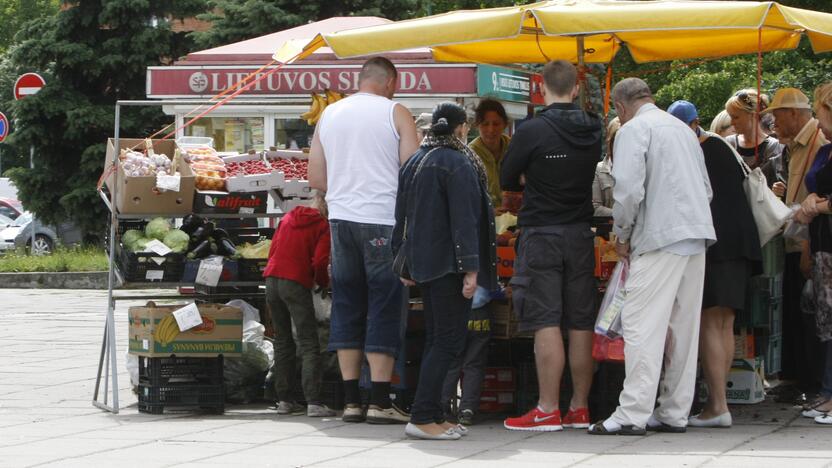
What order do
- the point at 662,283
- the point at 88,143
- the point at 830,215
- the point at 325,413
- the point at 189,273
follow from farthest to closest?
the point at 88,143 → the point at 189,273 → the point at 325,413 → the point at 830,215 → the point at 662,283

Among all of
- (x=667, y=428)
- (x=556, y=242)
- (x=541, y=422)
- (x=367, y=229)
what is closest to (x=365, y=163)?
(x=367, y=229)

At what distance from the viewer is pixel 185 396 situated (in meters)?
8.84

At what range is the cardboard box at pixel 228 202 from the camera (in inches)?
368

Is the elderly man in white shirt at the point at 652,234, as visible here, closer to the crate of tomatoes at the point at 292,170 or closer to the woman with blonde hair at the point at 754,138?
the woman with blonde hair at the point at 754,138

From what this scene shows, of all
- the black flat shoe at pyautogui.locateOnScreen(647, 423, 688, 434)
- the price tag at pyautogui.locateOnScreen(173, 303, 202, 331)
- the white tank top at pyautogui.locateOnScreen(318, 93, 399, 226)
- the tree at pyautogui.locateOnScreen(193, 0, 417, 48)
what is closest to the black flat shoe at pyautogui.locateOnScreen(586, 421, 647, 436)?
the black flat shoe at pyautogui.locateOnScreen(647, 423, 688, 434)

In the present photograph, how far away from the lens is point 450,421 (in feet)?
25.6

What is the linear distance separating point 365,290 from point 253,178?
154cm

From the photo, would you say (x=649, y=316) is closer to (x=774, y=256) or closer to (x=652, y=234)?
(x=652, y=234)

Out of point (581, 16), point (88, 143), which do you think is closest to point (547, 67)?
point (581, 16)

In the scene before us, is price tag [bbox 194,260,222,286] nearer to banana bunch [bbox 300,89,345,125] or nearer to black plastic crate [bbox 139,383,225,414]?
black plastic crate [bbox 139,383,225,414]

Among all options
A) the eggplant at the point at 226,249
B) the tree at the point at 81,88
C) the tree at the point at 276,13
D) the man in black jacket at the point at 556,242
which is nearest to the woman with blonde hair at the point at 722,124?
the man in black jacket at the point at 556,242

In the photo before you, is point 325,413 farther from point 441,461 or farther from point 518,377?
point 441,461

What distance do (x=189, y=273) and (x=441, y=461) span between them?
312cm

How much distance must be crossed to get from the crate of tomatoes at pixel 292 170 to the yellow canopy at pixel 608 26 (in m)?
0.91
